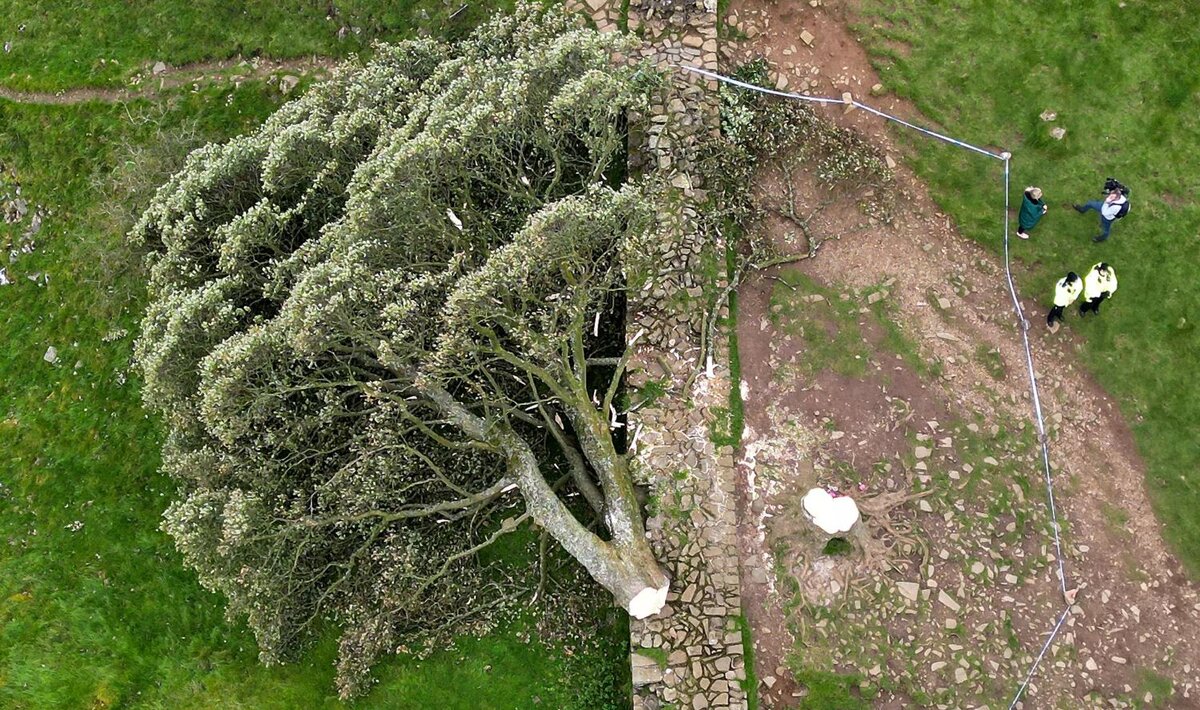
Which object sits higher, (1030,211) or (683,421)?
(1030,211)

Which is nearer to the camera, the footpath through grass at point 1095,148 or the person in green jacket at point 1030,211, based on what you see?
the person in green jacket at point 1030,211

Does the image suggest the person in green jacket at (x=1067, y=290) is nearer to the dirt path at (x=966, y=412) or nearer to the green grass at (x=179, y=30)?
the dirt path at (x=966, y=412)

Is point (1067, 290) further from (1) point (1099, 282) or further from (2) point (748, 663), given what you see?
(2) point (748, 663)

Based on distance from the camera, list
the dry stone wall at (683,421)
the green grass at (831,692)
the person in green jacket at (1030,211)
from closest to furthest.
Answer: the green grass at (831,692), the dry stone wall at (683,421), the person in green jacket at (1030,211)

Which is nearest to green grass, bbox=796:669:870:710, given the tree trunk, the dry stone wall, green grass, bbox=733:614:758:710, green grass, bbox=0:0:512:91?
green grass, bbox=733:614:758:710

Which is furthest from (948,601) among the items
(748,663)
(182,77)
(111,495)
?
(182,77)

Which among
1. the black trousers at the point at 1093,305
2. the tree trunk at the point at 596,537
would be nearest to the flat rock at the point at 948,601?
the tree trunk at the point at 596,537

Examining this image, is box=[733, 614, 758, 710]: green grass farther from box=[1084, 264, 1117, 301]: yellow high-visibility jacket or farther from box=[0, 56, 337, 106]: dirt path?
box=[0, 56, 337, 106]: dirt path
